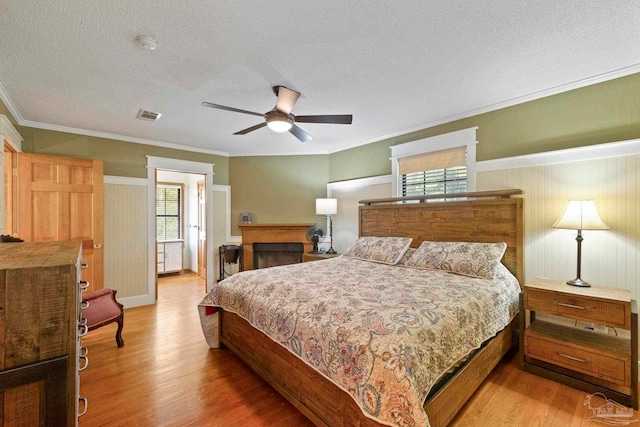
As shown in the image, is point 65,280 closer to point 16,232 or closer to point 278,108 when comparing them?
point 278,108

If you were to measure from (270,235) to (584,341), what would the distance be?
4.09 meters

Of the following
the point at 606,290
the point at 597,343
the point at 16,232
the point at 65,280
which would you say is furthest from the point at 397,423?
the point at 16,232

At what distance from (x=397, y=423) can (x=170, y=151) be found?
4.67m

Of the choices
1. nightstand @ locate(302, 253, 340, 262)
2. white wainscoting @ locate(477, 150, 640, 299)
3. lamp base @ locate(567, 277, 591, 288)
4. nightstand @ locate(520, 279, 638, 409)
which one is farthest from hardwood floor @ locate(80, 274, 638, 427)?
nightstand @ locate(302, 253, 340, 262)

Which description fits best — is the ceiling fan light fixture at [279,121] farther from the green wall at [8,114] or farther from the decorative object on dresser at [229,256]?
the decorative object on dresser at [229,256]

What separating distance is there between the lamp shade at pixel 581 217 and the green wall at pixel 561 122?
605 millimetres

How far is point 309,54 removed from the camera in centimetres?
205

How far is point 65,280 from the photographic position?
2.42 ft

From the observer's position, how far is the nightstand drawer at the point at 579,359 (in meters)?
1.92

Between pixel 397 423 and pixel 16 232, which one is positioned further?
pixel 16 232

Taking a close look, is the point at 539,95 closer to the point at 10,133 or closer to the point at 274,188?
the point at 274,188

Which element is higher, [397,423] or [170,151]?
[170,151]

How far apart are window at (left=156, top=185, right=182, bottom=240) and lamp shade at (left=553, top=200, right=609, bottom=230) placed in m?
6.94

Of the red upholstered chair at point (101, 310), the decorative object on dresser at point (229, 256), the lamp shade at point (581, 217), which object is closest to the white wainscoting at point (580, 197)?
the lamp shade at point (581, 217)
